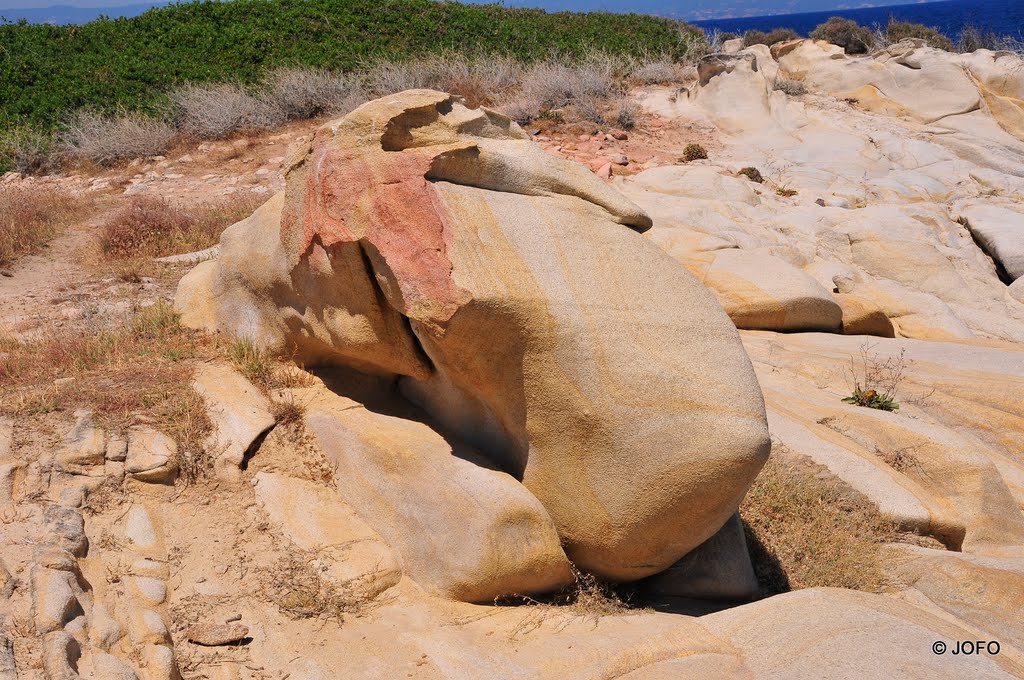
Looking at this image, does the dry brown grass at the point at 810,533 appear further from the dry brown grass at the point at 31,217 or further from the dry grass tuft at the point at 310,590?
the dry brown grass at the point at 31,217

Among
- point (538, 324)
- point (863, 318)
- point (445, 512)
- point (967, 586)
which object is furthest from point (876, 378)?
point (445, 512)

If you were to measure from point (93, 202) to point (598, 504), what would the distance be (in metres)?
9.24

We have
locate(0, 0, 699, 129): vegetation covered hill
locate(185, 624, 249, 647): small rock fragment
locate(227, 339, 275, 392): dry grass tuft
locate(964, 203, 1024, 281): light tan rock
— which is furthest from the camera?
locate(0, 0, 699, 129): vegetation covered hill

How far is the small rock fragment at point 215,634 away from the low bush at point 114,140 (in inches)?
437

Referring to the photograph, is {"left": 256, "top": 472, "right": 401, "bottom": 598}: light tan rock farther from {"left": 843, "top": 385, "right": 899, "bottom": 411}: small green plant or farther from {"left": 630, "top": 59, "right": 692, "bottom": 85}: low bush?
{"left": 630, "top": 59, "right": 692, "bottom": 85}: low bush

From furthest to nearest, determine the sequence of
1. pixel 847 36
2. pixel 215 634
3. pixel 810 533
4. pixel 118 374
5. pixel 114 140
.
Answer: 1. pixel 847 36
2. pixel 114 140
3. pixel 118 374
4. pixel 810 533
5. pixel 215 634

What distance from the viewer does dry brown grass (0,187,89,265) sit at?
306 inches

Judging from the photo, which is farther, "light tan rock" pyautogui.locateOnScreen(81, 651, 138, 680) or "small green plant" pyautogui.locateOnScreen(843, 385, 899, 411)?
"small green plant" pyautogui.locateOnScreen(843, 385, 899, 411)

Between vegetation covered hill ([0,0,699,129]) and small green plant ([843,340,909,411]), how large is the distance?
12.4 m

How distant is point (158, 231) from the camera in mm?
8203

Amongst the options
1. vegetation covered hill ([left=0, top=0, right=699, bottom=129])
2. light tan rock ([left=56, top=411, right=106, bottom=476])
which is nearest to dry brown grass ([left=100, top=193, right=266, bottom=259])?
light tan rock ([left=56, top=411, right=106, bottom=476])

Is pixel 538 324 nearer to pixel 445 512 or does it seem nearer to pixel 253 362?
pixel 445 512

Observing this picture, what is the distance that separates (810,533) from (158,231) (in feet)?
22.7

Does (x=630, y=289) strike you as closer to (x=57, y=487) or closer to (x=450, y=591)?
(x=450, y=591)
